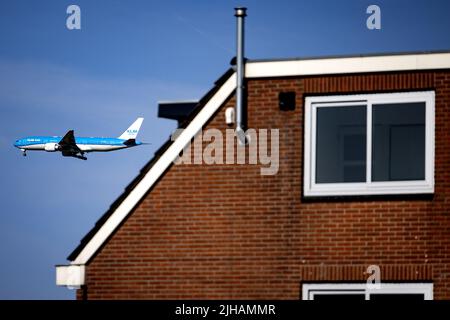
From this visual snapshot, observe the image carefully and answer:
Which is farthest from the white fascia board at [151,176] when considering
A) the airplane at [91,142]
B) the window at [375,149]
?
the airplane at [91,142]

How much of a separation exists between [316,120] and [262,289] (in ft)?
9.92

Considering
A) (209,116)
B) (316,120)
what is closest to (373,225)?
(316,120)

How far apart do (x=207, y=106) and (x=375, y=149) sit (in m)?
3.07

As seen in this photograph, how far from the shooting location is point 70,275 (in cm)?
1848

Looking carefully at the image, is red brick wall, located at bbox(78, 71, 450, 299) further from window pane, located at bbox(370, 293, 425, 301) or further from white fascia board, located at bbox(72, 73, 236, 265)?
window pane, located at bbox(370, 293, 425, 301)

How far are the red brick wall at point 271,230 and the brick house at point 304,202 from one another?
0.02 meters

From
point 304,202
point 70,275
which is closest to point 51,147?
point 70,275

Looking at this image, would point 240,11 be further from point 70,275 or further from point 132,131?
point 132,131

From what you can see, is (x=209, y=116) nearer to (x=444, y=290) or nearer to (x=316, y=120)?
(x=316, y=120)

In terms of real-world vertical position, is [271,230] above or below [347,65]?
below

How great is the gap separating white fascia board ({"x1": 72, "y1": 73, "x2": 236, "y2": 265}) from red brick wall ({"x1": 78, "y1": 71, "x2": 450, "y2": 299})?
0.44 ft

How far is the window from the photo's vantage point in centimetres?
A: 1727

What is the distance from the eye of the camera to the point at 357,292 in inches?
669

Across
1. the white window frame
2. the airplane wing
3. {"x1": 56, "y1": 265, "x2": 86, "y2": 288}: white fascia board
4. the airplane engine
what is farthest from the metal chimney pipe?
the airplane wing
